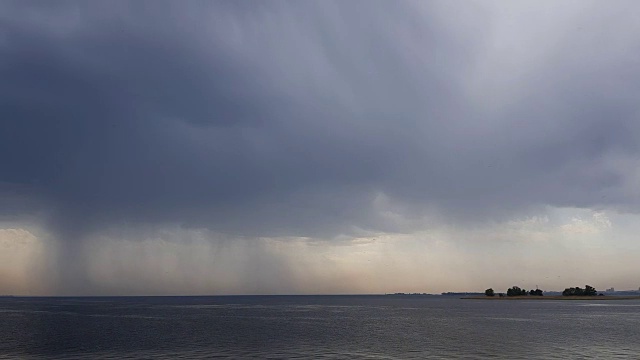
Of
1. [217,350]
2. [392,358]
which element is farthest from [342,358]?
[217,350]

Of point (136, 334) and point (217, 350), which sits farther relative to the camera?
point (136, 334)

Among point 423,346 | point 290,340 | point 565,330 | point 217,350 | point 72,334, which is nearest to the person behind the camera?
point 217,350

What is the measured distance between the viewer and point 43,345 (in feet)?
262

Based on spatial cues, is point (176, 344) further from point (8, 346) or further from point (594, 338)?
point (594, 338)

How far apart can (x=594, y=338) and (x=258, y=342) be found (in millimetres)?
58339

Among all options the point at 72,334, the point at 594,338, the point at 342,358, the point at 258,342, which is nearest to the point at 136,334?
the point at 72,334

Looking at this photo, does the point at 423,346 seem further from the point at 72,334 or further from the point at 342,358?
the point at 72,334

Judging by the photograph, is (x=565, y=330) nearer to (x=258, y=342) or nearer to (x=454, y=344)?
(x=454, y=344)

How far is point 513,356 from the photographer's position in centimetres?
6750

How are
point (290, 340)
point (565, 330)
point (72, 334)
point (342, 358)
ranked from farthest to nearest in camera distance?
point (565, 330)
point (72, 334)
point (290, 340)
point (342, 358)

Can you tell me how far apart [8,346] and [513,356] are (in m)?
73.3

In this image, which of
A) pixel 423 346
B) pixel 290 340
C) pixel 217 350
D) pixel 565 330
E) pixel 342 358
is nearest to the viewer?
pixel 342 358

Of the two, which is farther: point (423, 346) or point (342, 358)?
point (423, 346)

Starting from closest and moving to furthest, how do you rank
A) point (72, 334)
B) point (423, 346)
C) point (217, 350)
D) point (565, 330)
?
point (217, 350), point (423, 346), point (72, 334), point (565, 330)
